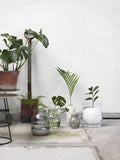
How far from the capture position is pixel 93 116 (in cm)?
262

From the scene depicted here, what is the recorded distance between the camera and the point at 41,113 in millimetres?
2283

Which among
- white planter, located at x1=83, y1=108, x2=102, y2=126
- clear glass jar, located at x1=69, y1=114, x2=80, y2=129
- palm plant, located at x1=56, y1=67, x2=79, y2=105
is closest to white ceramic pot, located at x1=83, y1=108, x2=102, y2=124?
white planter, located at x1=83, y1=108, x2=102, y2=126

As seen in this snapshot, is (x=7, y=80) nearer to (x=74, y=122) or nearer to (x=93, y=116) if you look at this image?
(x=74, y=122)

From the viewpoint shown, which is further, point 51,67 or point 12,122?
point 51,67

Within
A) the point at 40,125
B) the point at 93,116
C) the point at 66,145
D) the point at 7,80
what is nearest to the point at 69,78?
the point at 93,116

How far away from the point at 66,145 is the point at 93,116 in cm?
78

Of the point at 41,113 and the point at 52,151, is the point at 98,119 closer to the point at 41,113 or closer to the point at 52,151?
the point at 41,113

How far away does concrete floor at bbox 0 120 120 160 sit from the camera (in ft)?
5.45

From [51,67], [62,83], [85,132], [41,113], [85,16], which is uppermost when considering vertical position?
[85,16]

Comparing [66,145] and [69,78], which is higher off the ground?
[69,78]

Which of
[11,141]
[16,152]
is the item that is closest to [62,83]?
[11,141]

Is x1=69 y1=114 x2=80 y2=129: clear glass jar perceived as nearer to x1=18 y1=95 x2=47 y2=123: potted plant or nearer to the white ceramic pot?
the white ceramic pot

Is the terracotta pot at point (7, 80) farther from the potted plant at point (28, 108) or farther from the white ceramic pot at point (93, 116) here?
the white ceramic pot at point (93, 116)

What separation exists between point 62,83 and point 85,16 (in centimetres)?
86
